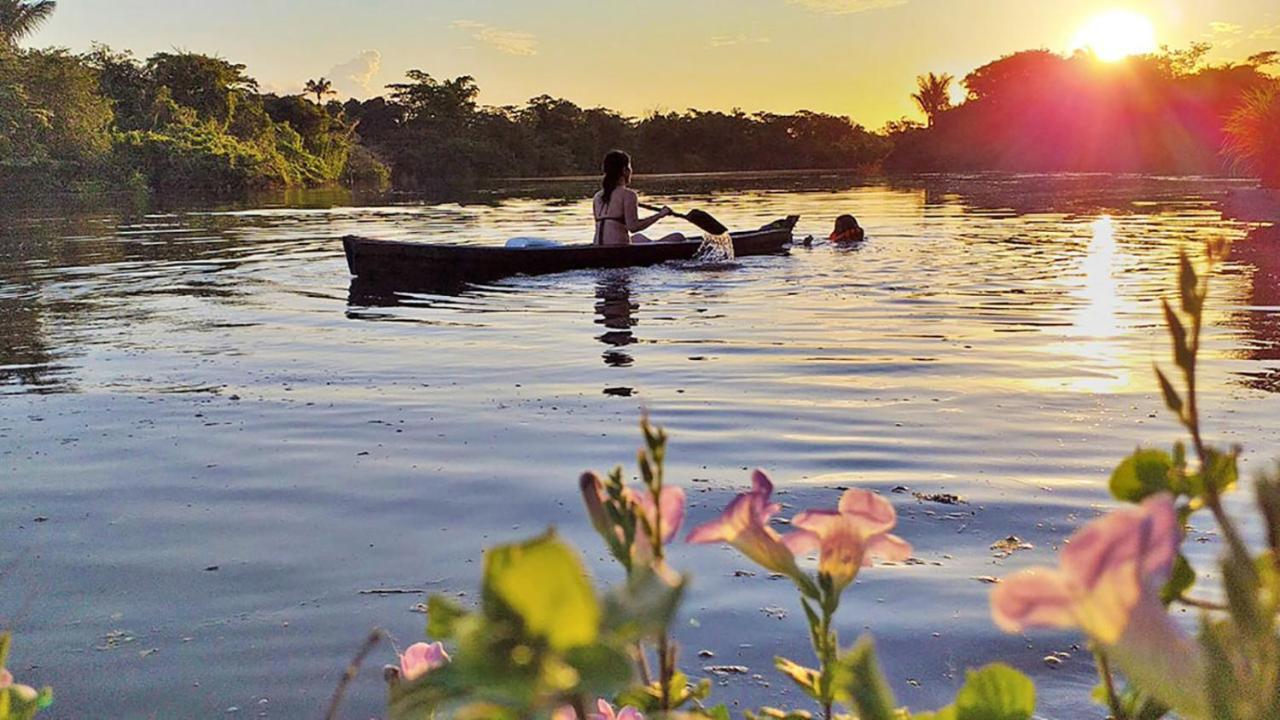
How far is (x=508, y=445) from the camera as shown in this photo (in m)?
4.70

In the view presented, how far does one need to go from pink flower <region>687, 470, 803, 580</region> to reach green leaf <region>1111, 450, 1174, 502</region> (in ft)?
0.49

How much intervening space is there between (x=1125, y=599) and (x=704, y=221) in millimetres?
12127

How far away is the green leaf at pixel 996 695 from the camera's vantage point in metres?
0.44

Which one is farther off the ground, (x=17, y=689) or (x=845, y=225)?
(x=17, y=689)

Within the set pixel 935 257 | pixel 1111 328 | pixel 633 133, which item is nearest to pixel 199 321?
pixel 1111 328

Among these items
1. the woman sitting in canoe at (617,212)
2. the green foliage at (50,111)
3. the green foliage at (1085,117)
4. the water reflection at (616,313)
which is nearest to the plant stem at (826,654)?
the water reflection at (616,313)

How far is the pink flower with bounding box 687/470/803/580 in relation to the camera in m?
0.52

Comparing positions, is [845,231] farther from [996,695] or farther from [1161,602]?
[1161,602]

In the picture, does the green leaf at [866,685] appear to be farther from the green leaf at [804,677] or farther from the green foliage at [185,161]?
the green foliage at [185,161]

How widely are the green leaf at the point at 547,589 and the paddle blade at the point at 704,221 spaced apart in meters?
11.8

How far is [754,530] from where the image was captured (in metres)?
0.54

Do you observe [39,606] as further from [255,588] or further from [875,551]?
[875,551]

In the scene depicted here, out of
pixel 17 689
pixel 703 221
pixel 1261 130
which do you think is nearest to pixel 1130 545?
pixel 17 689

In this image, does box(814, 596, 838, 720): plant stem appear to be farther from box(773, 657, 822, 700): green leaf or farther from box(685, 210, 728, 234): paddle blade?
box(685, 210, 728, 234): paddle blade
